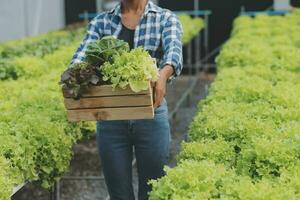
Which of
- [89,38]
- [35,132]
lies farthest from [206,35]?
[89,38]

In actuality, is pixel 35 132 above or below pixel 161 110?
below

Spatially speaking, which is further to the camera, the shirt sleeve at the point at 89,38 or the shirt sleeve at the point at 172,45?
the shirt sleeve at the point at 89,38

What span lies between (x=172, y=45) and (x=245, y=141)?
937 mm

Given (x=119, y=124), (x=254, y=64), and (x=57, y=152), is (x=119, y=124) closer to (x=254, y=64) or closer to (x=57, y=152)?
(x=57, y=152)

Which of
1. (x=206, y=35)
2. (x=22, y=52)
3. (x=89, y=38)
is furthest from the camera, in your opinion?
(x=206, y=35)

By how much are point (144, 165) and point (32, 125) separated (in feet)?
4.07

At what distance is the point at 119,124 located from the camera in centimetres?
489

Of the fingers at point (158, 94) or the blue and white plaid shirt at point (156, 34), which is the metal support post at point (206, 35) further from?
the fingers at point (158, 94)

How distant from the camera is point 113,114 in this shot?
4531 mm

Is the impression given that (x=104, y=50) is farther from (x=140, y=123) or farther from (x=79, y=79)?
(x=140, y=123)

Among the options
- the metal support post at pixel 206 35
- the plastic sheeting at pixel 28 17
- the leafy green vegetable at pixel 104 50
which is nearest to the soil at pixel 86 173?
the leafy green vegetable at pixel 104 50

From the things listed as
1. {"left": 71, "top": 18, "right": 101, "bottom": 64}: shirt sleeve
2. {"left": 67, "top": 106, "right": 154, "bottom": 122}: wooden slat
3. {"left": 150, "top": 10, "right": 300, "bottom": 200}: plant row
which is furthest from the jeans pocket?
{"left": 71, "top": 18, "right": 101, "bottom": 64}: shirt sleeve

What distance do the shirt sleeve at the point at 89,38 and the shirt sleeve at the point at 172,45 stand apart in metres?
0.58

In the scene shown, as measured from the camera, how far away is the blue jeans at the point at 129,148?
4.89 m
